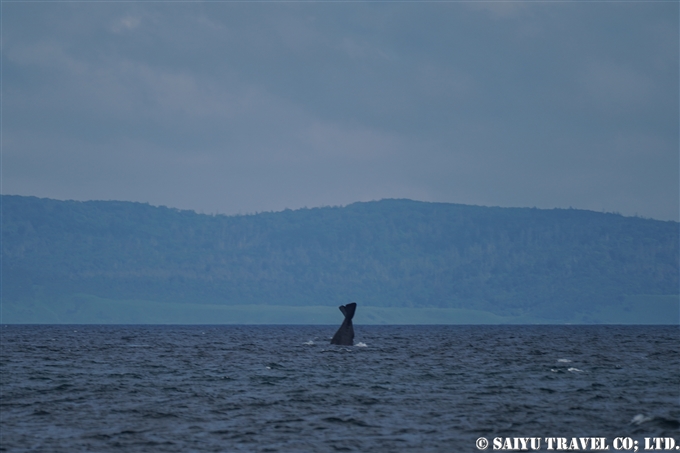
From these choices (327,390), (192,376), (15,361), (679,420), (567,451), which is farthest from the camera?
(15,361)

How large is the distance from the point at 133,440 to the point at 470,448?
33.7 feet

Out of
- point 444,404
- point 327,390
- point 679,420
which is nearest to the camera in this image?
point 679,420

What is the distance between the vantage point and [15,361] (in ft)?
197

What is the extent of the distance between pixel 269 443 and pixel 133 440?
13.8 ft

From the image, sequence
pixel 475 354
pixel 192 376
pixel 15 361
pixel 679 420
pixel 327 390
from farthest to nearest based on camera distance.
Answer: pixel 475 354 < pixel 15 361 < pixel 192 376 < pixel 327 390 < pixel 679 420

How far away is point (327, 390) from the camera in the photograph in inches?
1612

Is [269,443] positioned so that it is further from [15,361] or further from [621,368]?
[15,361]

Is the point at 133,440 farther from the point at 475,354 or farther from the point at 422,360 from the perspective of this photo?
the point at 475,354

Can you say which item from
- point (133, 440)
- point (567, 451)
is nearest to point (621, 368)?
point (567, 451)

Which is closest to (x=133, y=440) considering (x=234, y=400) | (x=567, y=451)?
(x=234, y=400)

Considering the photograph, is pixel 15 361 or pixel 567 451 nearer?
pixel 567 451

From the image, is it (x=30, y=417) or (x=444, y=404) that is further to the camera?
(x=444, y=404)

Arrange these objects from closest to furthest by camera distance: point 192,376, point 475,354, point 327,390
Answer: point 327,390 < point 192,376 < point 475,354

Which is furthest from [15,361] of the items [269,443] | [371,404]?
[269,443]
